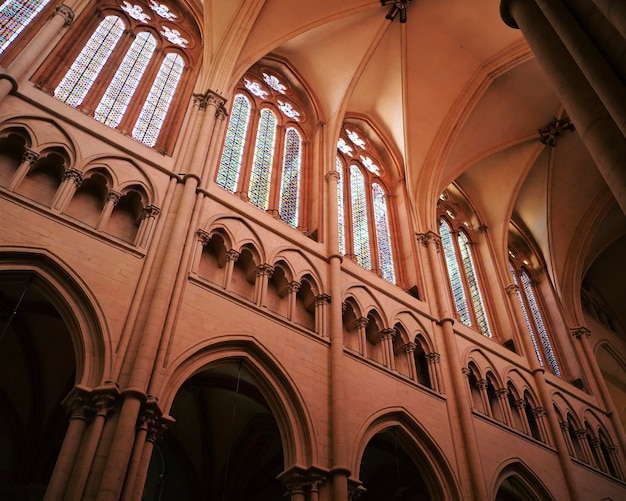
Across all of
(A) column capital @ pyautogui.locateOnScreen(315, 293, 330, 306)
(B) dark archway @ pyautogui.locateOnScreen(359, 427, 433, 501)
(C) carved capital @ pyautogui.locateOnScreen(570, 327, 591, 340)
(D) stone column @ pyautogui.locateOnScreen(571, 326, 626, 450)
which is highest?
(C) carved capital @ pyautogui.locateOnScreen(570, 327, 591, 340)

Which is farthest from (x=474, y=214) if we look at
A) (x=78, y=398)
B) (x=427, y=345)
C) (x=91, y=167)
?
(x=78, y=398)

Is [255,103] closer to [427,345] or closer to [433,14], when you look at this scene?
[433,14]

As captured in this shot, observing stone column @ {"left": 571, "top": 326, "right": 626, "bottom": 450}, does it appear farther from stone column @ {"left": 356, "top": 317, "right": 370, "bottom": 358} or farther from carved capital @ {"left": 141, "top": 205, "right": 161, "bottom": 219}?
carved capital @ {"left": 141, "top": 205, "right": 161, "bottom": 219}

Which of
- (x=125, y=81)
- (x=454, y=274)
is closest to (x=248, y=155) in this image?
(x=125, y=81)

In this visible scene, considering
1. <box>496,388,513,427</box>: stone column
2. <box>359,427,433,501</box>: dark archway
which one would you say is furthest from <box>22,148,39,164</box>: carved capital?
<box>496,388,513,427</box>: stone column

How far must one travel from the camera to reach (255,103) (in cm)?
1368

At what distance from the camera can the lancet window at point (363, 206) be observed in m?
13.1

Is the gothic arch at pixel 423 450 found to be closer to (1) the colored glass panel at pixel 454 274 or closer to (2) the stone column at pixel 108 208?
(1) the colored glass panel at pixel 454 274

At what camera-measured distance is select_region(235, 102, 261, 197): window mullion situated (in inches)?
450

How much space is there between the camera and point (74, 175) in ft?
27.7

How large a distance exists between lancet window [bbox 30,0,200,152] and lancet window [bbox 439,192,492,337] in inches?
321

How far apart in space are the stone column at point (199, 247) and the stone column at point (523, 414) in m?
7.99

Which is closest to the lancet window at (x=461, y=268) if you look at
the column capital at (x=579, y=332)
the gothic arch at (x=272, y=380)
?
the column capital at (x=579, y=332)

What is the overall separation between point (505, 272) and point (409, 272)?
13.6 ft
